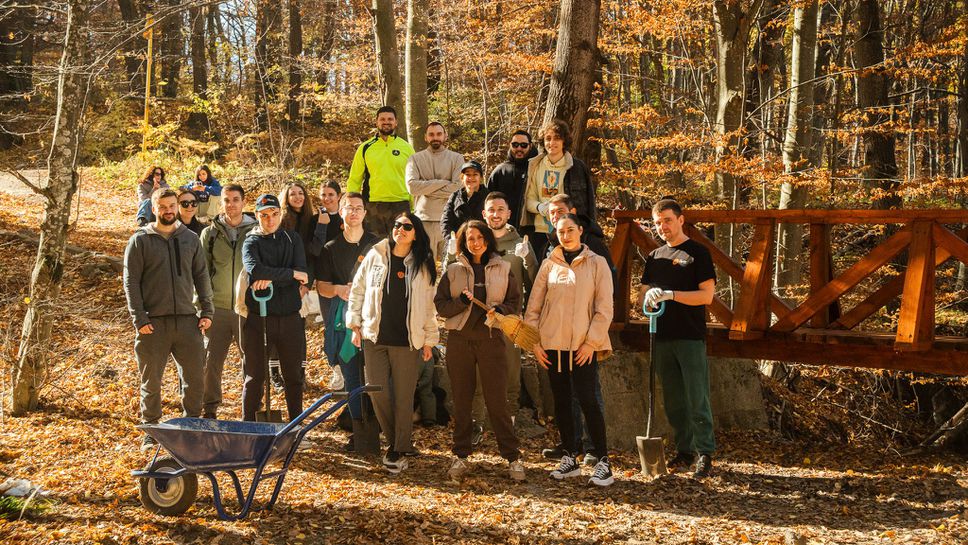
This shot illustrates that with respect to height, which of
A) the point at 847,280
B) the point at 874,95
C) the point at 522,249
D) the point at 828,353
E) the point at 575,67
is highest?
the point at 874,95

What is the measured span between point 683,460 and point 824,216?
2.30 metres

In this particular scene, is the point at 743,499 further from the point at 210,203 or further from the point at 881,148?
the point at 881,148

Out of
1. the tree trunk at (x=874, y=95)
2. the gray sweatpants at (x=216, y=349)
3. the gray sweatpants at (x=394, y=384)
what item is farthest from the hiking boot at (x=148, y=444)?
the tree trunk at (x=874, y=95)

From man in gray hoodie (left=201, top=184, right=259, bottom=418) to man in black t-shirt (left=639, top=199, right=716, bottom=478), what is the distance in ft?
11.3

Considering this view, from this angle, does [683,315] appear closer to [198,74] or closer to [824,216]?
[824,216]

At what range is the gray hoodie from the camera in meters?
6.13

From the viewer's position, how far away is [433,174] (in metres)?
7.71

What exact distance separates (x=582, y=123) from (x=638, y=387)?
8.98 feet

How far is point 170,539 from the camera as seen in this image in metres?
4.59

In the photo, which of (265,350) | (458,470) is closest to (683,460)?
(458,470)

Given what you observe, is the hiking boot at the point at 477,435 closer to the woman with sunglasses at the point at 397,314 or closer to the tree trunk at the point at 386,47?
the woman with sunglasses at the point at 397,314

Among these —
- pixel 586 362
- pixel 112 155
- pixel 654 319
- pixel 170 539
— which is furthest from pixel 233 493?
pixel 112 155

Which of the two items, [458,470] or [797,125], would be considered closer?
[458,470]

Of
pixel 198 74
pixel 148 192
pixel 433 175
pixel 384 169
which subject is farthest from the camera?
pixel 198 74
